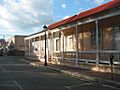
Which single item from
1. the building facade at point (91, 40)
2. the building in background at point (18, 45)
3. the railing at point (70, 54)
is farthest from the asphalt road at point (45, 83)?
the building in background at point (18, 45)

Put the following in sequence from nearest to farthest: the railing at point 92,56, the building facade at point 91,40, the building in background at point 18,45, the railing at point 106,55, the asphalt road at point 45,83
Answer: the asphalt road at point 45,83
the railing at point 106,55
the railing at point 92,56
the building facade at point 91,40
the building in background at point 18,45

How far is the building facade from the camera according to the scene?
69.5 feet

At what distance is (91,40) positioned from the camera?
90.4ft

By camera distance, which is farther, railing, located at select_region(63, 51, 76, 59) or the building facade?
railing, located at select_region(63, 51, 76, 59)

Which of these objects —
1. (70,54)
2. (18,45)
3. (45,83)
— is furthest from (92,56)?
(18,45)

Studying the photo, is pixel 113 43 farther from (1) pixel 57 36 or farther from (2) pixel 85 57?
(1) pixel 57 36

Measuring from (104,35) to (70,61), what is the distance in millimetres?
Answer: 4889

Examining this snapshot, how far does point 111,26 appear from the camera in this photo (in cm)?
2355

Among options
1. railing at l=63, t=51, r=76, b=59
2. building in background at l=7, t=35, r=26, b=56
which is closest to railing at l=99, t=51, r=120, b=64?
railing at l=63, t=51, r=76, b=59

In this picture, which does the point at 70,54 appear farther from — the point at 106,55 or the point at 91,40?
the point at 106,55

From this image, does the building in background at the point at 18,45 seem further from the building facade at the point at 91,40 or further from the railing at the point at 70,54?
the railing at the point at 70,54

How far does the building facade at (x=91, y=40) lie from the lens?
21172 mm

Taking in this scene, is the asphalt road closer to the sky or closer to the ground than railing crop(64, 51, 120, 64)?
closer to the ground

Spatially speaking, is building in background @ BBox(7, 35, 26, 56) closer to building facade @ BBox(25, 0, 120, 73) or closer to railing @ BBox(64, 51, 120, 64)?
building facade @ BBox(25, 0, 120, 73)
